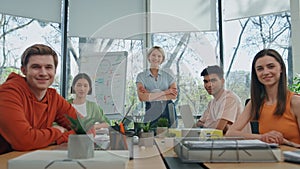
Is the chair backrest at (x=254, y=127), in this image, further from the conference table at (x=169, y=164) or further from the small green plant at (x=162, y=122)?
the conference table at (x=169, y=164)

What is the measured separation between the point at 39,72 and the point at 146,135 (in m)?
0.55

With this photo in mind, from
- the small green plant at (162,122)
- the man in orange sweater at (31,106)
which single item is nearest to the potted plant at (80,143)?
the man in orange sweater at (31,106)

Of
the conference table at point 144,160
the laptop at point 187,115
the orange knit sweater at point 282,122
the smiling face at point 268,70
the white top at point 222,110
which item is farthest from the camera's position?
the white top at point 222,110

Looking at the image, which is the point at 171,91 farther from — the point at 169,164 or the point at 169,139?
the point at 169,164

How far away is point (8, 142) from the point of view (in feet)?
4.12

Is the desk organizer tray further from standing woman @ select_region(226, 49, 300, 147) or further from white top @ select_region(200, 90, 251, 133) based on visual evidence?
white top @ select_region(200, 90, 251, 133)

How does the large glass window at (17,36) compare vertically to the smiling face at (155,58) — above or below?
above

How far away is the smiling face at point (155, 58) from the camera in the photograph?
1.55 metres

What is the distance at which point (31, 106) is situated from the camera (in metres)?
1.36

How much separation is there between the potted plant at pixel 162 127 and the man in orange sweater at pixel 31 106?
0.37 metres

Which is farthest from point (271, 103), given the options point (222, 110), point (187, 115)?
point (187, 115)

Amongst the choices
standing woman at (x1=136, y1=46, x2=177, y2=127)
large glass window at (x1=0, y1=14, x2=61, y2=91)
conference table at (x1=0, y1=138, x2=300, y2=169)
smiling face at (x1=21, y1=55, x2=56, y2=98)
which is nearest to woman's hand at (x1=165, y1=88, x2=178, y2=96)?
standing woman at (x1=136, y1=46, x2=177, y2=127)

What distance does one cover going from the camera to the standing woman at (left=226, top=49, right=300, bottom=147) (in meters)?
1.60

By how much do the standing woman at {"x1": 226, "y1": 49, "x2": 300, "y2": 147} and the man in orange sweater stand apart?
3.10 ft
